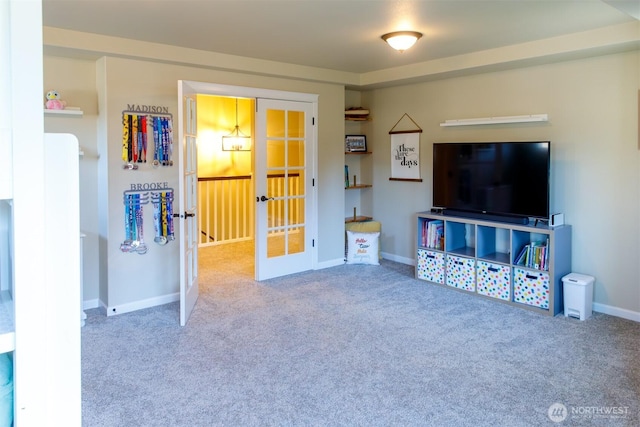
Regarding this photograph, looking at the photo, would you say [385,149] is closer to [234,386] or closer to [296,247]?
[296,247]

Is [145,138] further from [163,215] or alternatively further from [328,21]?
[328,21]

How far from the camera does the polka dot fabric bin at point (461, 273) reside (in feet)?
14.9

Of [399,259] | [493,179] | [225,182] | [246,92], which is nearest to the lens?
[493,179]

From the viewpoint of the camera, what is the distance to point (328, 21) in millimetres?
3385

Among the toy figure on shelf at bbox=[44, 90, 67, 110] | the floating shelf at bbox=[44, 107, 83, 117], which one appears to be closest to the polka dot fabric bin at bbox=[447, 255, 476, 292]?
the floating shelf at bbox=[44, 107, 83, 117]

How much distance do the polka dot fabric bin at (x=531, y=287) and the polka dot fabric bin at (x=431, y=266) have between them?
0.79 meters

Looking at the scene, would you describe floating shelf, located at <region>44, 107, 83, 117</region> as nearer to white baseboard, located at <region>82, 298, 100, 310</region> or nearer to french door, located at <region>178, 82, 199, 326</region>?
french door, located at <region>178, 82, 199, 326</region>

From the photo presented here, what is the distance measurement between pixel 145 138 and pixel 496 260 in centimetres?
333

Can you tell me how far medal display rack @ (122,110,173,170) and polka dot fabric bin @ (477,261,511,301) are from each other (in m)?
3.05

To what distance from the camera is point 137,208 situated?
13.6 ft

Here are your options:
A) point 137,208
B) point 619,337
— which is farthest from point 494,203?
point 137,208

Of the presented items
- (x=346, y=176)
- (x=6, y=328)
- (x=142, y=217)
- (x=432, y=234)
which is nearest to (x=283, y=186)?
(x=346, y=176)

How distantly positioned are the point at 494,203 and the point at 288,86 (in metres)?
2.42

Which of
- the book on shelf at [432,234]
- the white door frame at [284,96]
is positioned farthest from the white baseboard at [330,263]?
the book on shelf at [432,234]
